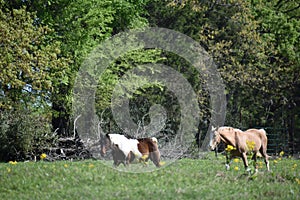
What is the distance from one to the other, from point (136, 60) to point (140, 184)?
50.0ft

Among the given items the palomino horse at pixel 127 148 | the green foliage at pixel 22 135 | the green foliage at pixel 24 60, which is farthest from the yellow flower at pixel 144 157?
the green foliage at pixel 24 60

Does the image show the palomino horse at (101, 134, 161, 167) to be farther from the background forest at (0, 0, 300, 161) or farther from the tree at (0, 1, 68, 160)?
the background forest at (0, 0, 300, 161)

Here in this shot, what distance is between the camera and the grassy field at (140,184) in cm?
1111

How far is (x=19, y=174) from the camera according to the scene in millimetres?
13055

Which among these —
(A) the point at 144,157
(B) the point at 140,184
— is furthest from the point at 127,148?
(B) the point at 140,184

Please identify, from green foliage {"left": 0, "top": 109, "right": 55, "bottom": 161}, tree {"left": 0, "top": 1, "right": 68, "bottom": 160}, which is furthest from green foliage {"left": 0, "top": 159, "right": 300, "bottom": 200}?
tree {"left": 0, "top": 1, "right": 68, "bottom": 160}

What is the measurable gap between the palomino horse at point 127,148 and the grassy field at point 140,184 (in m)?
0.28

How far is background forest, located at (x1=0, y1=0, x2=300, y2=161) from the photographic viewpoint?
2122cm

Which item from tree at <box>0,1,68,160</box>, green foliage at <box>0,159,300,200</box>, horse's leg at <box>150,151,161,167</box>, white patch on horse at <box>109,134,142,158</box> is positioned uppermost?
tree at <box>0,1,68,160</box>

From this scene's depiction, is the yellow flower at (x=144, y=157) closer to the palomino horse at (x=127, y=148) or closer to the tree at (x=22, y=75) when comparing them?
the palomino horse at (x=127, y=148)

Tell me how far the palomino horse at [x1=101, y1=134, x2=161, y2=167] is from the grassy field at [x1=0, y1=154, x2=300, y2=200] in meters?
0.28

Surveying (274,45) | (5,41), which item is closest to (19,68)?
(5,41)

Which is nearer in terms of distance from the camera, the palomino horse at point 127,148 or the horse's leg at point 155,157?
the palomino horse at point 127,148

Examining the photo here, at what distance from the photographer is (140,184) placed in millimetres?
12047
